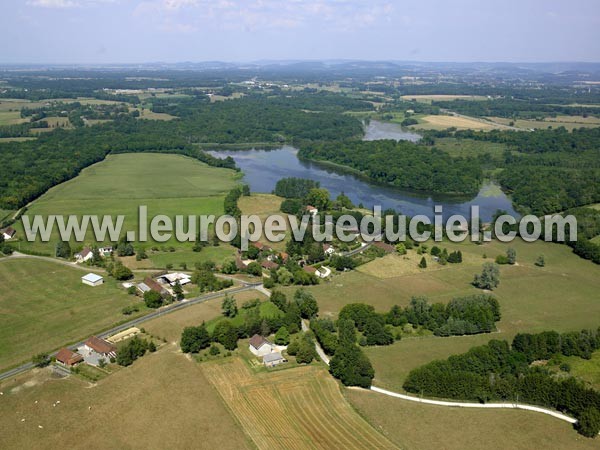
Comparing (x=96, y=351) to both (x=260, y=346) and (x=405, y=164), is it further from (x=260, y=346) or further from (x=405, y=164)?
(x=405, y=164)

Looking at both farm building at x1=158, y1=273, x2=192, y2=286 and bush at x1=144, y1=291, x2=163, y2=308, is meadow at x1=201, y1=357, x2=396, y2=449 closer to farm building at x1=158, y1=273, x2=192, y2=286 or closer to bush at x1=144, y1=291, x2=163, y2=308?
bush at x1=144, y1=291, x2=163, y2=308


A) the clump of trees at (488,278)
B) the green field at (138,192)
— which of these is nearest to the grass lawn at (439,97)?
the green field at (138,192)

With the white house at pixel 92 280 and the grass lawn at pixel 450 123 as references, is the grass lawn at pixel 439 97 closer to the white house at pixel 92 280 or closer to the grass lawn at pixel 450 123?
the grass lawn at pixel 450 123

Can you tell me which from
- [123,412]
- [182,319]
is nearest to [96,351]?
[123,412]

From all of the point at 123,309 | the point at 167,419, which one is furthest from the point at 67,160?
the point at 167,419

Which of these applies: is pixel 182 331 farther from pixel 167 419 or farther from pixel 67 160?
pixel 67 160
